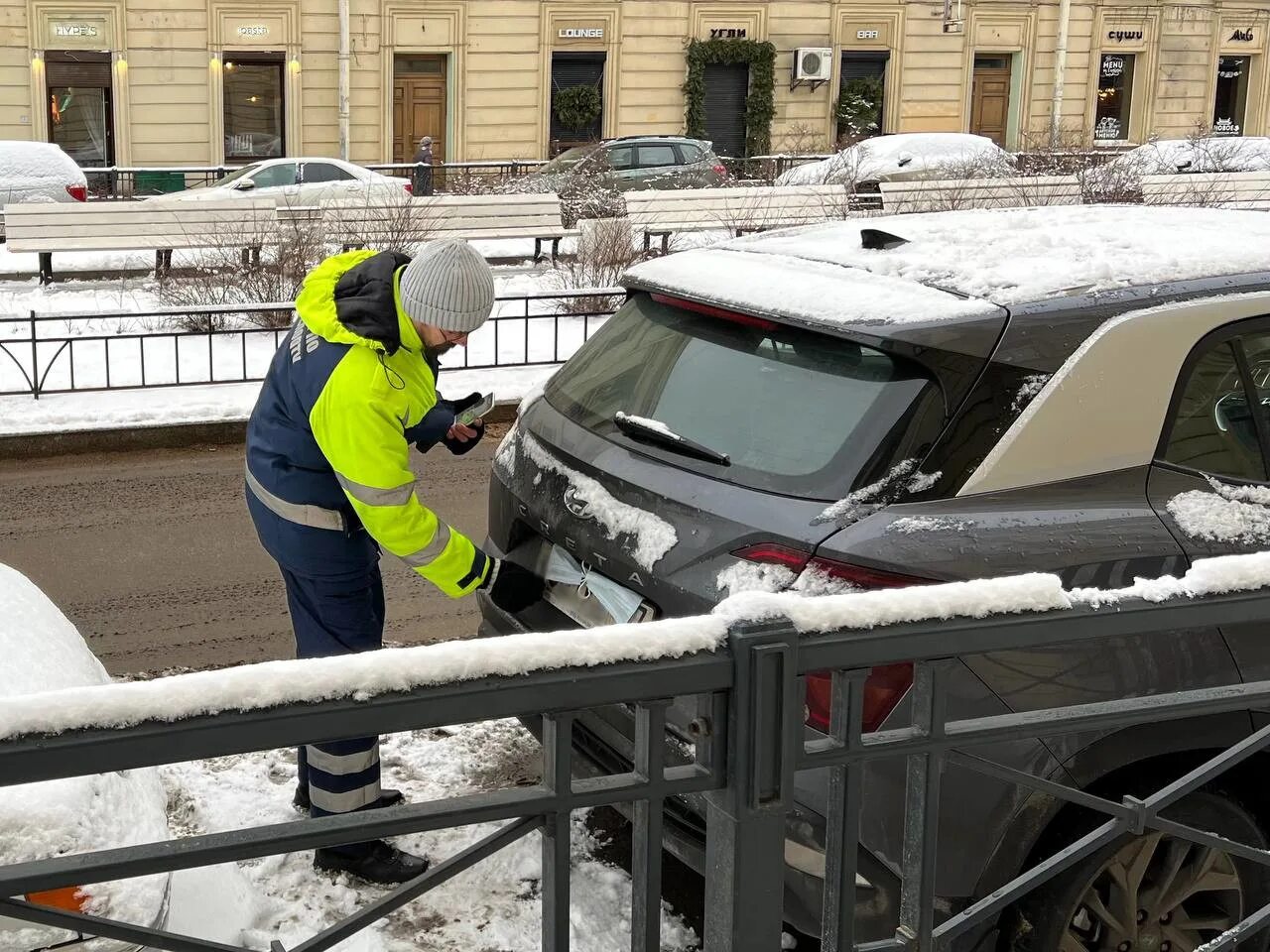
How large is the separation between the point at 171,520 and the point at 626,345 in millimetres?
4516

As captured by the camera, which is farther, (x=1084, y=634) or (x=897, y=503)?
(x=897, y=503)

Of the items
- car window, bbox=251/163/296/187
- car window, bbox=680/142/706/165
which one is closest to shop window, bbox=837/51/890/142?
car window, bbox=680/142/706/165

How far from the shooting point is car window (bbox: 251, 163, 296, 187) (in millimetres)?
22391

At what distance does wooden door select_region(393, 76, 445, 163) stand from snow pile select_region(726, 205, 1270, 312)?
95.8ft

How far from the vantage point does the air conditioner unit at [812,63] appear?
115 feet

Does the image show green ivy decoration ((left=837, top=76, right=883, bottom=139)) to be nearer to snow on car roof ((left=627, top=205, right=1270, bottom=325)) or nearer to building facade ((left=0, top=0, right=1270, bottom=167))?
building facade ((left=0, top=0, right=1270, bottom=167))

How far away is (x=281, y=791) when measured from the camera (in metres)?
4.57

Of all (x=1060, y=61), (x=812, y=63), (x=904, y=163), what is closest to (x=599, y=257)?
(x=904, y=163)

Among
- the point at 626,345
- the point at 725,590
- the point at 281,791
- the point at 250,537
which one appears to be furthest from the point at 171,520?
the point at 725,590

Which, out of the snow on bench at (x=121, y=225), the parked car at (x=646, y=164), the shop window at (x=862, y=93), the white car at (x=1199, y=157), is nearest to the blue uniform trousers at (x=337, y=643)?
the snow on bench at (x=121, y=225)

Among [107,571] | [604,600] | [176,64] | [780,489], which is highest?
[176,64]

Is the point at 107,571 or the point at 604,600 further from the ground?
the point at 604,600

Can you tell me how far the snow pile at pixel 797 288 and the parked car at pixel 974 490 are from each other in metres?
0.01

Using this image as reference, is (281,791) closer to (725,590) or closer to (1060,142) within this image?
(725,590)
